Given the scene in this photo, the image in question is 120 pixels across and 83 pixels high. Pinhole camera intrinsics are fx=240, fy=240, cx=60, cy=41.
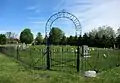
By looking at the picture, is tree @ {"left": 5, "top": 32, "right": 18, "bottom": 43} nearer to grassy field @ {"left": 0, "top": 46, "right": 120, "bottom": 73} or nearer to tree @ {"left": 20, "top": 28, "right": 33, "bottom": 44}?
tree @ {"left": 20, "top": 28, "right": 33, "bottom": 44}

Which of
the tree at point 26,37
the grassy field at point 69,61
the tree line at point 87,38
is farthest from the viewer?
the tree at point 26,37

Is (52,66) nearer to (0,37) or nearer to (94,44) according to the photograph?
(94,44)

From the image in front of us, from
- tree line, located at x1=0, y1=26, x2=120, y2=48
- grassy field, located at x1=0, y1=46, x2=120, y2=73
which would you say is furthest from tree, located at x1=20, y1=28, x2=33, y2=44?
grassy field, located at x1=0, y1=46, x2=120, y2=73

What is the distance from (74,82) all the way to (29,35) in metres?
108

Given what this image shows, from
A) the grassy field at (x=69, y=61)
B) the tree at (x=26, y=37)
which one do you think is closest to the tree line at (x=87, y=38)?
the tree at (x=26, y=37)

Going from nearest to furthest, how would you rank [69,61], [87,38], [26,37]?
[69,61] → [87,38] → [26,37]

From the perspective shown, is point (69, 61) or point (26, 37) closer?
point (69, 61)

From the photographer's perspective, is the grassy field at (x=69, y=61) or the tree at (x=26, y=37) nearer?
the grassy field at (x=69, y=61)

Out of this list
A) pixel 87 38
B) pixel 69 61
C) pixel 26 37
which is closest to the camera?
pixel 69 61

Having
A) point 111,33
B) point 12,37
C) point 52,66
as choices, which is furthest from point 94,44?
point 12,37

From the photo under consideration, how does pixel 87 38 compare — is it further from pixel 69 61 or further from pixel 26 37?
pixel 69 61

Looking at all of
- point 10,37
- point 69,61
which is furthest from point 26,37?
point 69,61

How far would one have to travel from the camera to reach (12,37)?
429ft

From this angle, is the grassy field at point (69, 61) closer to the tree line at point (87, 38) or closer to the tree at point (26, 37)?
the tree line at point (87, 38)
